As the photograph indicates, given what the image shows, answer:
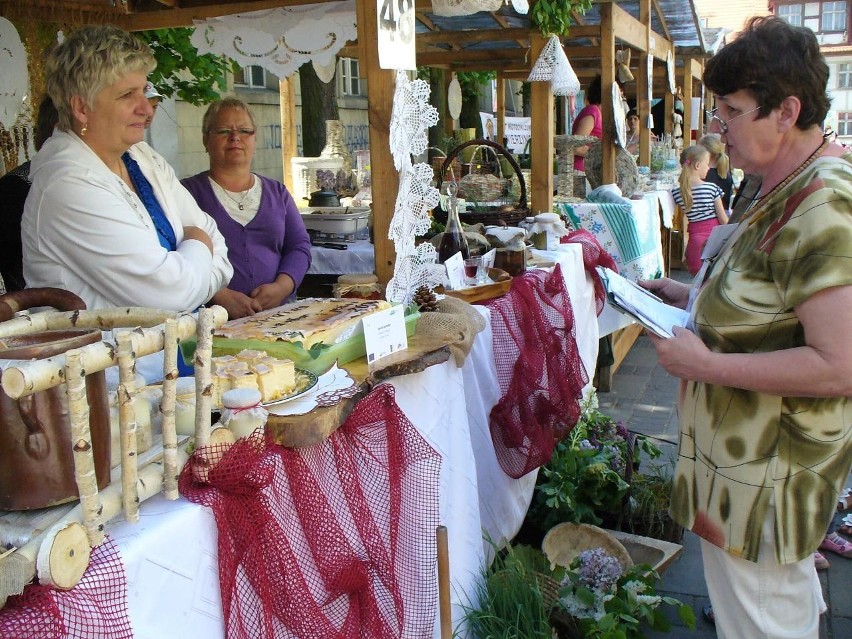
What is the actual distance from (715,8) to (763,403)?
1575 inches

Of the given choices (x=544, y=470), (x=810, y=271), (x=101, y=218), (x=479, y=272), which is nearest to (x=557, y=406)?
(x=544, y=470)

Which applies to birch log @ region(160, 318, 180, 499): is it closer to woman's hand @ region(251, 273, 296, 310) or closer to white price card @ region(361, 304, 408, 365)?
white price card @ region(361, 304, 408, 365)

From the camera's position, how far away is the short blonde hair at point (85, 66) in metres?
2.02

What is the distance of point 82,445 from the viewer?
1.08 meters

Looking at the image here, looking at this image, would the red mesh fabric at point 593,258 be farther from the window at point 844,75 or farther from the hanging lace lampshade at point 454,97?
the window at point 844,75

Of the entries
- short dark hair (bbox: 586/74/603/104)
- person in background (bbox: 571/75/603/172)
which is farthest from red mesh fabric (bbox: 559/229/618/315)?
short dark hair (bbox: 586/74/603/104)

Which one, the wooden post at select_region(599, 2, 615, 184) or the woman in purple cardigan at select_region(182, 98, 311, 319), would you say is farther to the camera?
the wooden post at select_region(599, 2, 615, 184)

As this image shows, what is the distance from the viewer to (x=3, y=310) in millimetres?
1389

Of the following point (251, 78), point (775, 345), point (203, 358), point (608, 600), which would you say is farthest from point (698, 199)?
point (251, 78)


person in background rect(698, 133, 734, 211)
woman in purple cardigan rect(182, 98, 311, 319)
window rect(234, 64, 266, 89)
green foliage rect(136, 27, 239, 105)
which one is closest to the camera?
woman in purple cardigan rect(182, 98, 311, 319)

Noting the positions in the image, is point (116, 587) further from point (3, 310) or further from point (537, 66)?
point (537, 66)

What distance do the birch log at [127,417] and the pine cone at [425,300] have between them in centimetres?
148

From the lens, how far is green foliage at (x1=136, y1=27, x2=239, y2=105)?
217 inches

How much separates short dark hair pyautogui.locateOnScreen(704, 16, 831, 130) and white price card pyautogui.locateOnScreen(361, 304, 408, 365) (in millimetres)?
971
